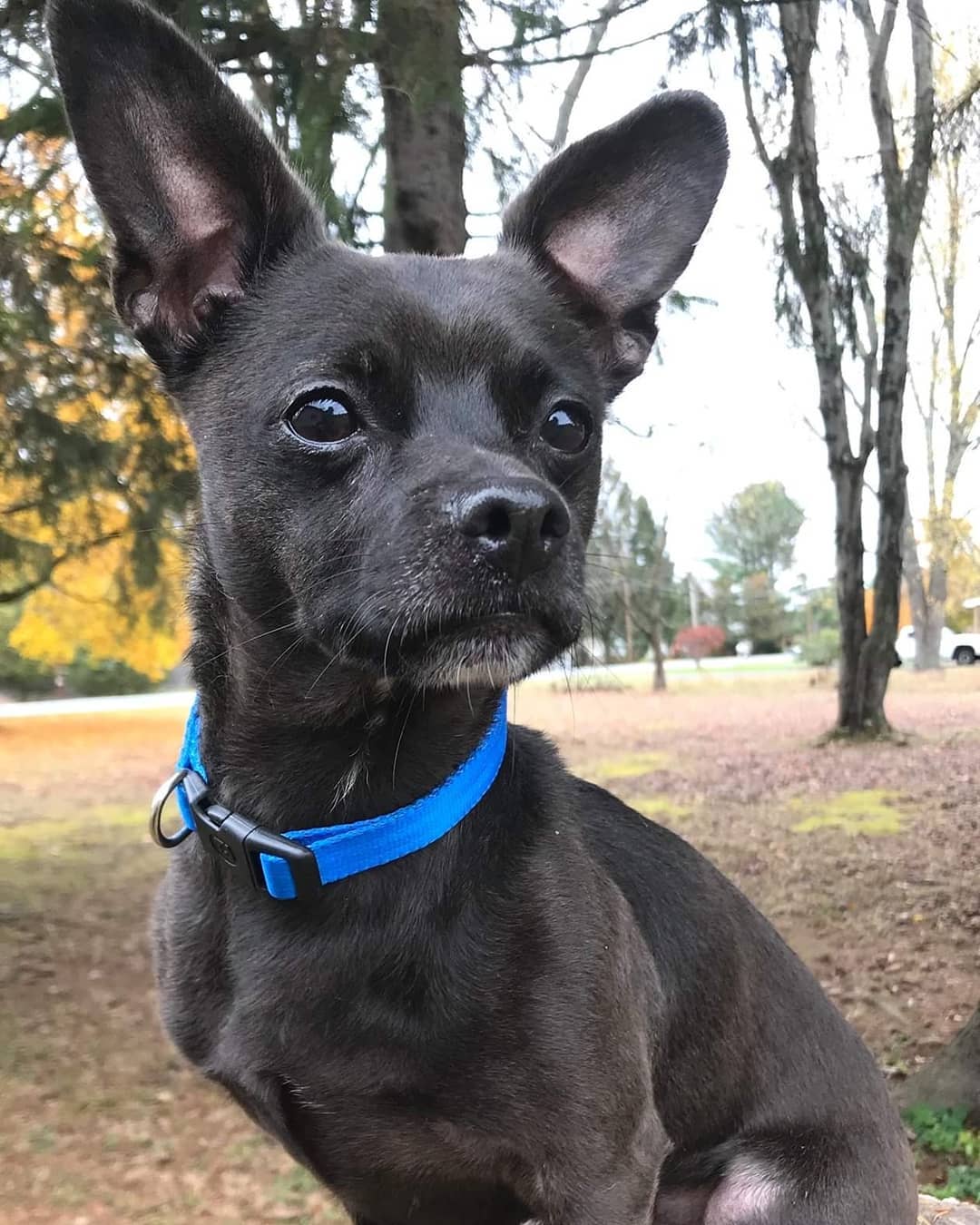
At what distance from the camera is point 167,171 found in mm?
1920

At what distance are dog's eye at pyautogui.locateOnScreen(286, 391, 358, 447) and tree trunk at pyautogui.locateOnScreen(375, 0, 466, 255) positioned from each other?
2.67 meters

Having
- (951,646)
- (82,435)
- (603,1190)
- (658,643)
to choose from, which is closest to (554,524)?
(603,1190)

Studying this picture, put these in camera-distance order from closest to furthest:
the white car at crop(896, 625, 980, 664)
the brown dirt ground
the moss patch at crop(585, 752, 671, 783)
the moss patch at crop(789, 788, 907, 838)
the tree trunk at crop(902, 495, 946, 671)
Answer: the brown dirt ground, the moss patch at crop(789, 788, 907, 838), the moss patch at crop(585, 752, 671, 783), the tree trunk at crop(902, 495, 946, 671), the white car at crop(896, 625, 980, 664)

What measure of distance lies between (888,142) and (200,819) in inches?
258

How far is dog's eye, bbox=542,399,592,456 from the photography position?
6.40ft

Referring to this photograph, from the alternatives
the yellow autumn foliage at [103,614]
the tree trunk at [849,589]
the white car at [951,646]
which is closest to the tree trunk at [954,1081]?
the yellow autumn foliage at [103,614]

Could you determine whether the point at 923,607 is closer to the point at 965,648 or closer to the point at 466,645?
the point at 965,648

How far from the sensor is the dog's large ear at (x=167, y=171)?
176cm

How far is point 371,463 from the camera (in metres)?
1.73

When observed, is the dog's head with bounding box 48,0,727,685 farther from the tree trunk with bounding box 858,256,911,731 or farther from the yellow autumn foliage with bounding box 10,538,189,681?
the tree trunk with bounding box 858,256,911,731

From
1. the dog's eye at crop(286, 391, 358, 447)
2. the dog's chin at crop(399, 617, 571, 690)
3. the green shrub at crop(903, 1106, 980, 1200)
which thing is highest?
the dog's eye at crop(286, 391, 358, 447)

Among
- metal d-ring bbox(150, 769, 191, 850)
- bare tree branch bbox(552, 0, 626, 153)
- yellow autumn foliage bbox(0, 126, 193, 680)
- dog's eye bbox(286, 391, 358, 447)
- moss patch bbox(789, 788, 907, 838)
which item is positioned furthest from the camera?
moss patch bbox(789, 788, 907, 838)

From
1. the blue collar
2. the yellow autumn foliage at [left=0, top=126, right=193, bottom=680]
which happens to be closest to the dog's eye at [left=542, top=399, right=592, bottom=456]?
the blue collar

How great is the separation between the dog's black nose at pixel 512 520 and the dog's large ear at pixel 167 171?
33.5 inches
